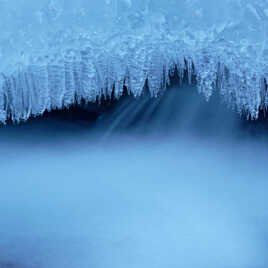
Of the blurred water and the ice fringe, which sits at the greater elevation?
the ice fringe

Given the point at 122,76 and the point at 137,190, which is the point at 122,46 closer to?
the point at 122,76

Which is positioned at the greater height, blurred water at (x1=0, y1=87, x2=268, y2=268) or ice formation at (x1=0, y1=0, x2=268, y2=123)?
ice formation at (x1=0, y1=0, x2=268, y2=123)

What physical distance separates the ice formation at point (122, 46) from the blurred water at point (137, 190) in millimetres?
68

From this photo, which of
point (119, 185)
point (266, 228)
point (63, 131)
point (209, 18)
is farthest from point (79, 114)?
point (266, 228)

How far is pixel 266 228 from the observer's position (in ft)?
2.80

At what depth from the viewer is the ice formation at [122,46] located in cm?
71

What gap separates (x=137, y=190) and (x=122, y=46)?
32cm

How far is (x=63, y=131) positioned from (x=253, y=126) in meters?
0.41

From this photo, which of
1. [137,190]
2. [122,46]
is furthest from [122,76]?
[137,190]

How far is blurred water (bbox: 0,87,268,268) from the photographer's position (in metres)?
0.80

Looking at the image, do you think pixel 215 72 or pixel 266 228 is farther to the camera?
pixel 266 228

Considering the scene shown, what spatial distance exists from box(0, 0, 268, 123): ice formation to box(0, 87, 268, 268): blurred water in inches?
2.7

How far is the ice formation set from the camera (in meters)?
0.71

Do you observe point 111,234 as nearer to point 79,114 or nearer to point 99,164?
point 99,164
